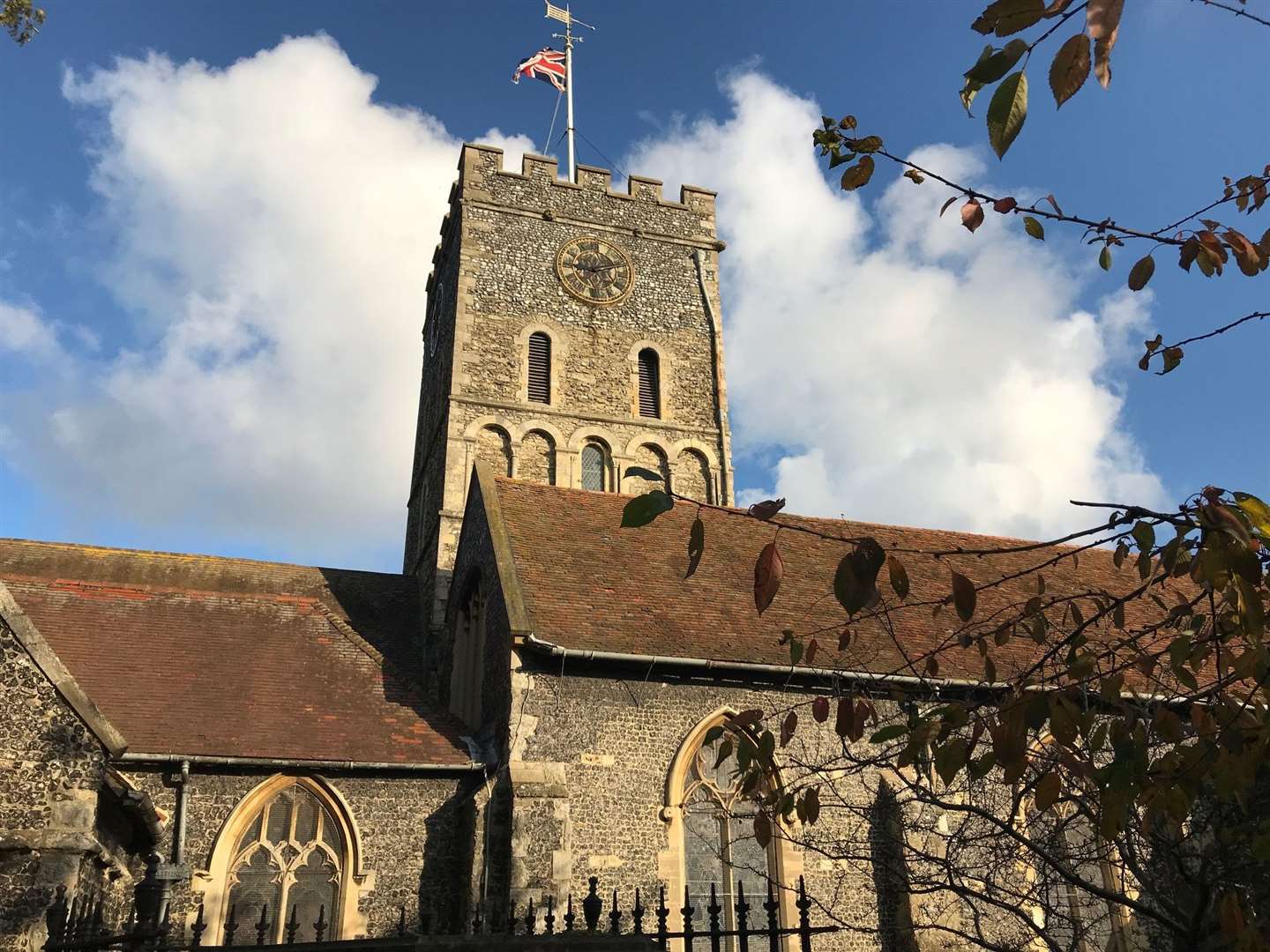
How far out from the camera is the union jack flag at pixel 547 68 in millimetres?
26297

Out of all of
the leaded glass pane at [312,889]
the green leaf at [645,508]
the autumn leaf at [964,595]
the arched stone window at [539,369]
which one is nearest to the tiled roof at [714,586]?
the leaded glass pane at [312,889]

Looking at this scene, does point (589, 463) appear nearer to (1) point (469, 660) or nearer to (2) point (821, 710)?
(1) point (469, 660)

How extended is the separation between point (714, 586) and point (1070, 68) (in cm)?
1140

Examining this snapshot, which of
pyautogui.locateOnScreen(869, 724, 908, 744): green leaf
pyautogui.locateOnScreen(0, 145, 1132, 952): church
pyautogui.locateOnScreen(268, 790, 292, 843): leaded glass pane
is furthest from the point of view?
pyautogui.locateOnScreen(268, 790, 292, 843): leaded glass pane

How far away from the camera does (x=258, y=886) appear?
10.3 m

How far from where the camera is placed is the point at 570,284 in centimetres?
2291

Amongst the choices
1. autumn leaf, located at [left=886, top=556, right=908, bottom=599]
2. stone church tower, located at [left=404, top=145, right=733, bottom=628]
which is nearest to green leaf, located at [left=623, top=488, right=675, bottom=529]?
autumn leaf, located at [left=886, top=556, right=908, bottom=599]

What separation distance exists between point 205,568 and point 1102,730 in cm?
1627

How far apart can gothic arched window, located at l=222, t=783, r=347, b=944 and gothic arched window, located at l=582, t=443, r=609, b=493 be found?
36.2 ft

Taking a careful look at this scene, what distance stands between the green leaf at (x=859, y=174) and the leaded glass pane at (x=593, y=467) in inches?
689

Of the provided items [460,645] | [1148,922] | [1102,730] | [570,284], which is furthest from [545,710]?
[570,284]

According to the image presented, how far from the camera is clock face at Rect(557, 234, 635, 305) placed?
75.4 ft

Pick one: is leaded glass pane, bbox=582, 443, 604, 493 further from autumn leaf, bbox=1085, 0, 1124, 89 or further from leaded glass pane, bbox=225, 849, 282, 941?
autumn leaf, bbox=1085, 0, 1124, 89

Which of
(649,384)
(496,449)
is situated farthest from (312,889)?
(649,384)
